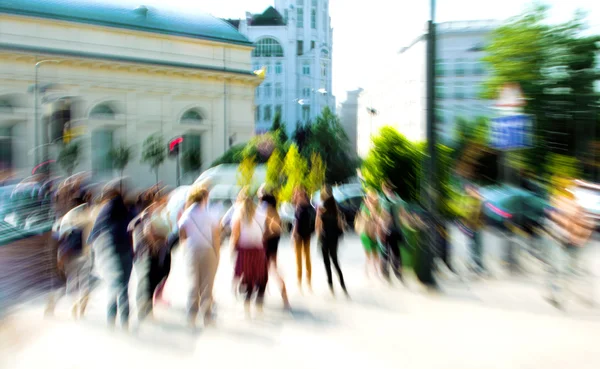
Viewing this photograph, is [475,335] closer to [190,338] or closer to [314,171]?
[190,338]

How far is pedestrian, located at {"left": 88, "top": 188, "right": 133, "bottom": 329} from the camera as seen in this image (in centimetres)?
735

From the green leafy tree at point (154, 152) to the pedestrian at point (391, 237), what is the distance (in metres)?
35.3

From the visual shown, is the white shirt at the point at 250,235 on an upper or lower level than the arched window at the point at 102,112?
lower

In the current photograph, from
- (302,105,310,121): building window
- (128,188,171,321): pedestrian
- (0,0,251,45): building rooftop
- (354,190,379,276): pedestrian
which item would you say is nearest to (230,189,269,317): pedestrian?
(128,188,171,321): pedestrian

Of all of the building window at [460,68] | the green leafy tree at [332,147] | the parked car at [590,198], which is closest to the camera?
the parked car at [590,198]

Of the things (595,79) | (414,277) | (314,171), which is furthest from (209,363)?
(595,79)

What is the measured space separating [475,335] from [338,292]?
9.24 feet

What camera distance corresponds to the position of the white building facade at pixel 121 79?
38.8 m

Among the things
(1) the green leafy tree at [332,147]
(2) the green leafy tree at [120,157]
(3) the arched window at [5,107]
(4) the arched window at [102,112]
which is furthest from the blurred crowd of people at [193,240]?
(4) the arched window at [102,112]

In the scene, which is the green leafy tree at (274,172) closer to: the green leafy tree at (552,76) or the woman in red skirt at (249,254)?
the woman in red skirt at (249,254)

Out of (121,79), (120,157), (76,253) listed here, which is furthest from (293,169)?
(121,79)

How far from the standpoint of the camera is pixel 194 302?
745 cm

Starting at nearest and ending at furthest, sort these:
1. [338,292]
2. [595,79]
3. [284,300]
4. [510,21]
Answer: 1. [284,300]
2. [338,292]
3. [595,79]
4. [510,21]

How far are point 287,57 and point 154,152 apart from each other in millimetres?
50753
